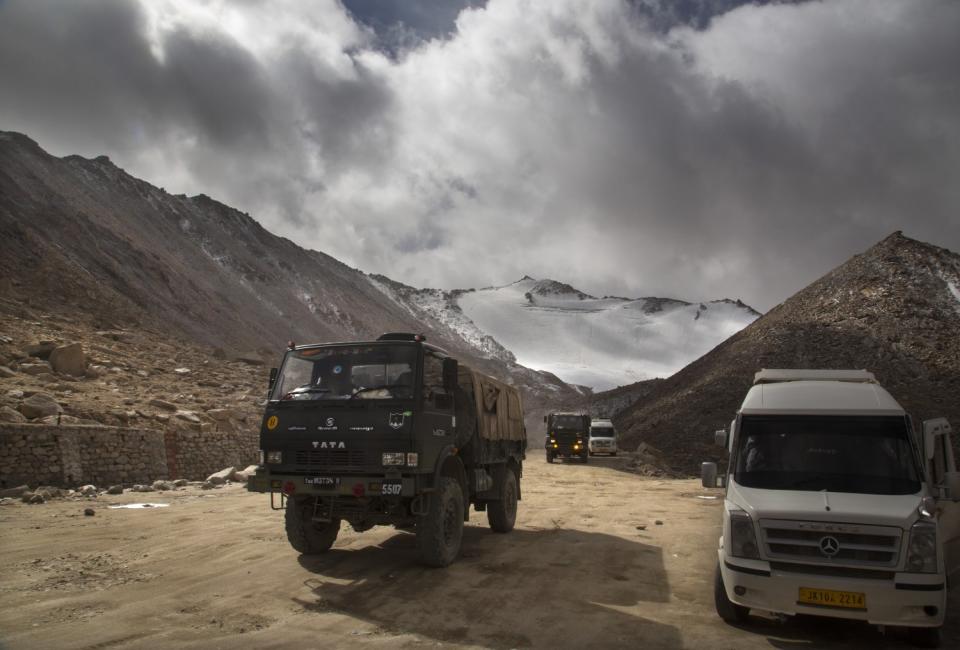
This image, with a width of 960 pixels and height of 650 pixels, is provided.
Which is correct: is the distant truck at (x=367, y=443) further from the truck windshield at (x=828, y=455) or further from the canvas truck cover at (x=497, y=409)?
the truck windshield at (x=828, y=455)

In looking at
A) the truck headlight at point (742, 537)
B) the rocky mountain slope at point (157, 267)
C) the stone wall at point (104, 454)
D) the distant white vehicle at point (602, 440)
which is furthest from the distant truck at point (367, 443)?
the distant white vehicle at point (602, 440)

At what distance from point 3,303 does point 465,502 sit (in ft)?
88.9

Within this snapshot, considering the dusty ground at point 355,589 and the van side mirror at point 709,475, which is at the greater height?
the van side mirror at point 709,475

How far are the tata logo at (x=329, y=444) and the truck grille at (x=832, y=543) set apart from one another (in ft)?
16.2

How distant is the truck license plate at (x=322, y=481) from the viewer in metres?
8.25

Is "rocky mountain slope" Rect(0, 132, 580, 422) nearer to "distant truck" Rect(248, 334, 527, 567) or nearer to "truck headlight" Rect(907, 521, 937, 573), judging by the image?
"distant truck" Rect(248, 334, 527, 567)

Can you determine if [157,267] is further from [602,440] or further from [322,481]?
[322,481]

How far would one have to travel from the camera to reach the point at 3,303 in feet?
91.0

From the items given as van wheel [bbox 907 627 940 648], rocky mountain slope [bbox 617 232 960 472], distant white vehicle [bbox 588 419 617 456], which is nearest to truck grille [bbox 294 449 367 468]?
van wheel [bbox 907 627 940 648]

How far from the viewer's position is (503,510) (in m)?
11.9

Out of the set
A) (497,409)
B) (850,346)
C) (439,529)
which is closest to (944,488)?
(439,529)

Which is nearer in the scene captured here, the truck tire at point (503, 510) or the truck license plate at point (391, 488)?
the truck license plate at point (391, 488)

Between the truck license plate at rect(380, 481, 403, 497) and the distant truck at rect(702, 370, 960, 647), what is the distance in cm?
368

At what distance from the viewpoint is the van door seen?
678 cm
